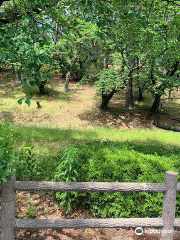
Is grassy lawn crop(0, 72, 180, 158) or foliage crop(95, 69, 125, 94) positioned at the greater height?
foliage crop(95, 69, 125, 94)

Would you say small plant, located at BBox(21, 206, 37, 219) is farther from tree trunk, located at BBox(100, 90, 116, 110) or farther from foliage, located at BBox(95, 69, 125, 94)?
tree trunk, located at BBox(100, 90, 116, 110)

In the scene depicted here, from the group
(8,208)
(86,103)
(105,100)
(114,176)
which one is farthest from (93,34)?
(8,208)

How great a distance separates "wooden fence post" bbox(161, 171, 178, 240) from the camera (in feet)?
9.59

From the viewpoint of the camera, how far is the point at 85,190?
2.95m

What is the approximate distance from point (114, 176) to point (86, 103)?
15131 millimetres

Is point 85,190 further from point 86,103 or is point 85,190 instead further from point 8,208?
point 86,103

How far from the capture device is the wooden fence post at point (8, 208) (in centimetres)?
285

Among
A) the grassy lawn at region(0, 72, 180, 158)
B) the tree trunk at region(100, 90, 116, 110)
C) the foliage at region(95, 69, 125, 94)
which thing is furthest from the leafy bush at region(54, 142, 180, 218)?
the tree trunk at region(100, 90, 116, 110)

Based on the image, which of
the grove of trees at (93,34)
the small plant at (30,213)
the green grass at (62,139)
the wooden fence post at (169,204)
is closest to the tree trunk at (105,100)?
the grove of trees at (93,34)

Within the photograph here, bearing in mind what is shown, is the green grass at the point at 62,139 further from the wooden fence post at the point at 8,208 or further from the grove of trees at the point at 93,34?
the wooden fence post at the point at 8,208

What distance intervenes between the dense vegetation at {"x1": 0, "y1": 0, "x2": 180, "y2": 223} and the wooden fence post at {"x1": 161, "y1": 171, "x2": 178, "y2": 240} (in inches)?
22.6

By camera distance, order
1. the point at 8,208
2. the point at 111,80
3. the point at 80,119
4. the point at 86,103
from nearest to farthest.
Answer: the point at 8,208 → the point at 111,80 → the point at 80,119 → the point at 86,103

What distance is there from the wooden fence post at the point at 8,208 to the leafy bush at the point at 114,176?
3.76 ft

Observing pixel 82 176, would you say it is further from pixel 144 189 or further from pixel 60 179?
pixel 144 189
